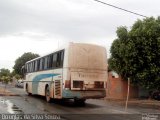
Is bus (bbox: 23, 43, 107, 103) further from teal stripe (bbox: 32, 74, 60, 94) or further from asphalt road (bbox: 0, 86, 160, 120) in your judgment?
teal stripe (bbox: 32, 74, 60, 94)

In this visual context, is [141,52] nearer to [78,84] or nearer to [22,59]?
[78,84]

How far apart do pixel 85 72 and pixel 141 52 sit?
12158mm

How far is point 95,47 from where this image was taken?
64.8 feet

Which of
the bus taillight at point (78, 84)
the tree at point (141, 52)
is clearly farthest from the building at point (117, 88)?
the bus taillight at point (78, 84)

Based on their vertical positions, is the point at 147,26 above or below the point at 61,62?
above

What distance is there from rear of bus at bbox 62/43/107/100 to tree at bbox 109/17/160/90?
34.6 ft

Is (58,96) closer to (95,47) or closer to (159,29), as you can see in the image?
(95,47)

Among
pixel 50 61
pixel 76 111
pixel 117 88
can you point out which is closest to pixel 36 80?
pixel 50 61

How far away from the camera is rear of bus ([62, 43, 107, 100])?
1881 cm

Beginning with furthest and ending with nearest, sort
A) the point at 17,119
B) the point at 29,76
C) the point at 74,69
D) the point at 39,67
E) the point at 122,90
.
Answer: the point at 122,90, the point at 29,76, the point at 39,67, the point at 74,69, the point at 17,119

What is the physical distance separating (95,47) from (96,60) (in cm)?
75

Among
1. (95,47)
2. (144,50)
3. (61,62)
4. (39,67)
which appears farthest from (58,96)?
(144,50)

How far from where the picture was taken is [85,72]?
19328mm

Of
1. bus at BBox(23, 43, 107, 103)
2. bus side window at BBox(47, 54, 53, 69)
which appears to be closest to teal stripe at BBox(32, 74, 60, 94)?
bus side window at BBox(47, 54, 53, 69)
